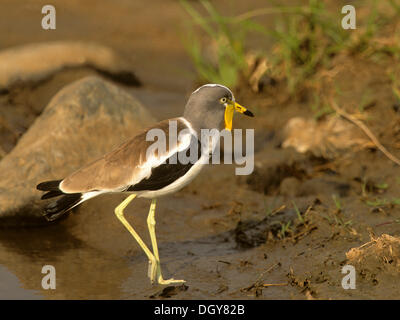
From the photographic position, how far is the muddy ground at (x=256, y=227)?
438 centimetres

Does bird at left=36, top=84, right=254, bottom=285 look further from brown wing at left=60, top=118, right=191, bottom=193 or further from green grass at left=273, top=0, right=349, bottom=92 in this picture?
green grass at left=273, top=0, right=349, bottom=92

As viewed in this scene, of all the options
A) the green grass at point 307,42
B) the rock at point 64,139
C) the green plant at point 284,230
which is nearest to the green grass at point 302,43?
the green grass at point 307,42

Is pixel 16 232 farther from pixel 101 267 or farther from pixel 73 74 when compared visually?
pixel 73 74

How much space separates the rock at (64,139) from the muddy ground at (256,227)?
237 mm

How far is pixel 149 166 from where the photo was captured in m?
4.31

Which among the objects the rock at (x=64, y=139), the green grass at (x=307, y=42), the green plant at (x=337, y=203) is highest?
the green grass at (x=307, y=42)

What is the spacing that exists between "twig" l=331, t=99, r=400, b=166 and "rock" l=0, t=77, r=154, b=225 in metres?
1.78

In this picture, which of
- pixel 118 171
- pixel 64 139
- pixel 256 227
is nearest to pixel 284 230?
pixel 256 227

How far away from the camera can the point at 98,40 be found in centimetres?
970

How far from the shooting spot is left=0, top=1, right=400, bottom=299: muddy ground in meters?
4.38

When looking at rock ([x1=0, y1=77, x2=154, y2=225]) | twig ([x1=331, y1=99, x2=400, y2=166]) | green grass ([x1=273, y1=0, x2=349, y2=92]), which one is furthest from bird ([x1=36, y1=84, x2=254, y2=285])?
green grass ([x1=273, y1=0, x2=349, y2=92])

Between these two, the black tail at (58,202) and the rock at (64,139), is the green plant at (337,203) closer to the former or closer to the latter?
the rock at (64,139)

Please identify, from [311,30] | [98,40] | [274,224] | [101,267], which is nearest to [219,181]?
[274,224]

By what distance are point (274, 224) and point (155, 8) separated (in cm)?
626
